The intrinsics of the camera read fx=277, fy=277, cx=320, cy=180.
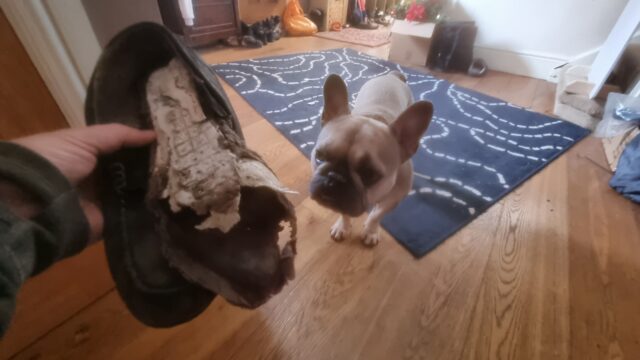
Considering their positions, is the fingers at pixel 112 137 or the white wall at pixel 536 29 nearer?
the fingers at pixel 112 137

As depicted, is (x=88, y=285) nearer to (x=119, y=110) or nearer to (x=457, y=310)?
(x=119, y=110)

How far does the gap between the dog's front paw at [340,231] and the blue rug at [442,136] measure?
159mm

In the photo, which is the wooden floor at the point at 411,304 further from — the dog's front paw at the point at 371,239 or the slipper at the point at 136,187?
the slipper at the point at 136,187

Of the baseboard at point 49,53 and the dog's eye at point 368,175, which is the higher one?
Answer: the baseboard at point 49,53

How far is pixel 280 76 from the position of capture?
86.8 inches

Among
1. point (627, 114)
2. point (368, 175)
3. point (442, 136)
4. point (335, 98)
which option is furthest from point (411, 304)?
point (627, 114)

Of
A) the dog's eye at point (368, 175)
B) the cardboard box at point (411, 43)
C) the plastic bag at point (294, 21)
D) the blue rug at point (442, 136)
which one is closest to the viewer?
the dog's eye at point (368, 175)

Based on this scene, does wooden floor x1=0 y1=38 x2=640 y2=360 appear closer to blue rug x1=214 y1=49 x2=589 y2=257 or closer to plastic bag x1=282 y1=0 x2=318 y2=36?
blue rug x1=214 y1=49 x2=589 y2=257

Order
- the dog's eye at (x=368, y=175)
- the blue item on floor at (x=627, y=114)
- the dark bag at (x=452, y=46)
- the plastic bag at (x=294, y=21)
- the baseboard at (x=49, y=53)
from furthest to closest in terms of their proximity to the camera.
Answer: the plastic bag at (x=294, y=21) → the dark bag at (x=452, y=46) → the blue item on floor at (x=627, y=114) → the dog's eye at (x=368, y=175) → the baseboard at (x=49, y=53)

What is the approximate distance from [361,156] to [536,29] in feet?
9.42

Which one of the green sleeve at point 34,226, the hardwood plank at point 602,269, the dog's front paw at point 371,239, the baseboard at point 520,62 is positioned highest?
the green sleeve at point 34,226

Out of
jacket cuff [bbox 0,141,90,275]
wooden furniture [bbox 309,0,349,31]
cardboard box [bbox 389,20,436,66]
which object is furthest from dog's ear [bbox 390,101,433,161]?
wooden furniture [bbox 309,0,349,31]

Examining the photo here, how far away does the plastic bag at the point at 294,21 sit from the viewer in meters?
3.54

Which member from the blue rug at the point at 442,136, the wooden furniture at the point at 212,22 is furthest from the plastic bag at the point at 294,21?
the blue rug at the point at 442,136
